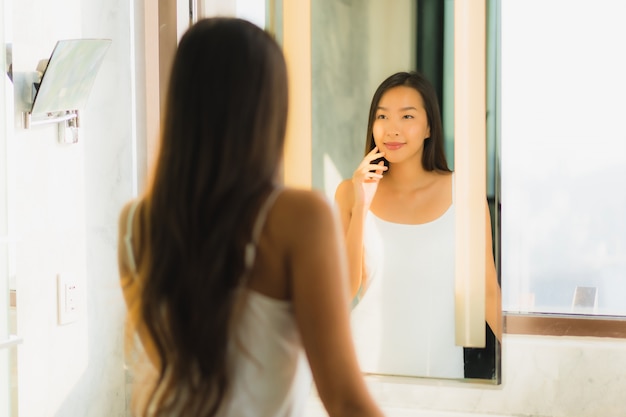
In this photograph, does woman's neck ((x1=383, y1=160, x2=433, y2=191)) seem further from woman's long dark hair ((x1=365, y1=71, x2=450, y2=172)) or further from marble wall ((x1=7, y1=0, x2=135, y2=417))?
marble wall ((x1=7, y1=0, x2=135, y2=417))

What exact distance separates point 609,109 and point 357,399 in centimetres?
138

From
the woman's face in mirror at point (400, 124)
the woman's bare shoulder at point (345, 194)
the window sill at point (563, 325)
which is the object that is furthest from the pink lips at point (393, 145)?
the window sill at point (563, 325)

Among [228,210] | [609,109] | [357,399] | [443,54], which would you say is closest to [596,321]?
[609,109]

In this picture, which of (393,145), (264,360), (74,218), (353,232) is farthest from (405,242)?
(264,360)

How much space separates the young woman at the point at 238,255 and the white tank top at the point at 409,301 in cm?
99

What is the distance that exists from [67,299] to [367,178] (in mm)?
792

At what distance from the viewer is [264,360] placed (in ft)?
2.78

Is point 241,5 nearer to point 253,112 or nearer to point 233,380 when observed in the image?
point 253,112

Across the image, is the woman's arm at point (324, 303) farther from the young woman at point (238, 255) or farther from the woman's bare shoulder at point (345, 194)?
the woman's bare shoulder at point (345, 194)

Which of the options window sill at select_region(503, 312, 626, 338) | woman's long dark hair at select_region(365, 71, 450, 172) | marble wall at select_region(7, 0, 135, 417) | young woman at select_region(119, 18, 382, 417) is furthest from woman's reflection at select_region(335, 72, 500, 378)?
young woman at select_region(119, 18, 382, 417)

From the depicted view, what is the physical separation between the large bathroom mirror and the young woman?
3.23 ft

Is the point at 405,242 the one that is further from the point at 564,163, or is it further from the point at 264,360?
the point at 264,360

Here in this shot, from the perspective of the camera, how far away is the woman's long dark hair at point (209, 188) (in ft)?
2.73

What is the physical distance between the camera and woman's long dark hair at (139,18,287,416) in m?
0.83
